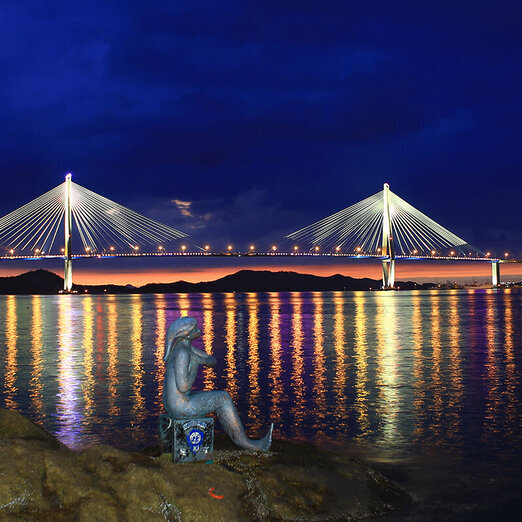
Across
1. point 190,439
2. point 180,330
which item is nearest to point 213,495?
point 190,439

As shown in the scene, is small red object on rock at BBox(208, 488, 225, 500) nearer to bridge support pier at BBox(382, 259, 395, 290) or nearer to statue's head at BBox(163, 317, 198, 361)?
statue's head at BBox(163, 317, 198, 361)

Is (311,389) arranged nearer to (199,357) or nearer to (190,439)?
(199,357)

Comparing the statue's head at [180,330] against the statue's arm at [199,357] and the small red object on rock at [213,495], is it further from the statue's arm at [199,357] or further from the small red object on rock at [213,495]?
the small red object on rock at [213,495]

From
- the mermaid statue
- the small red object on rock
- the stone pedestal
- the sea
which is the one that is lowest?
the sea

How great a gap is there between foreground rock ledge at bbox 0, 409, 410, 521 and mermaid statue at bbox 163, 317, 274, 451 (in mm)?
240

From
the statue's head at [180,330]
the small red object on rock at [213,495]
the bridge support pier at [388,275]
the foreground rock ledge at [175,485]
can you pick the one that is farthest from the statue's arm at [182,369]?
the bridge support pier at [388,275]

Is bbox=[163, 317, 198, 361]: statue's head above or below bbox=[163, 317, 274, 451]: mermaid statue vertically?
above

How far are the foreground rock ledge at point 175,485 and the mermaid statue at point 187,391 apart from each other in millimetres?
240

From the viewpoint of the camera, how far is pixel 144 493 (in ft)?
14.3

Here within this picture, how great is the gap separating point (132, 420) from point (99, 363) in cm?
766

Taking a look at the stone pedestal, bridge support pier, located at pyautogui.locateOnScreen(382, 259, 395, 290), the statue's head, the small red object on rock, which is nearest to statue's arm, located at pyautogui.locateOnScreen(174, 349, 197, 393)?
the statue's head

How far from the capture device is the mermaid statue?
18.4 ft

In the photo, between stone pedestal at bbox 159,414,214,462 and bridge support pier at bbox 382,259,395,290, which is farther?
bridge support pier at bbox 382,259,395,290

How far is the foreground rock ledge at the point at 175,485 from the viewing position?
414cm
